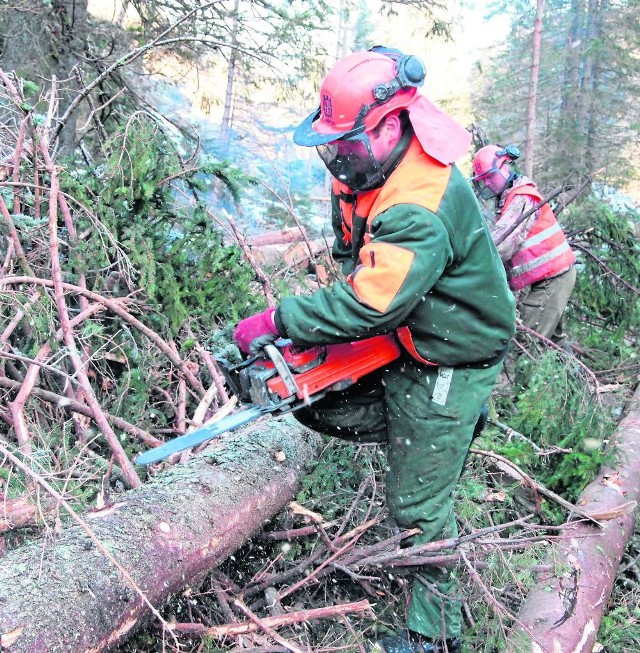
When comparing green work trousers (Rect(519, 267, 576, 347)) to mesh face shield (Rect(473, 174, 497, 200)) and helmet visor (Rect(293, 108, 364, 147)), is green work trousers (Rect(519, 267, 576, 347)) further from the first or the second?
helmet visor (Rect(293, 108, 364, 147))

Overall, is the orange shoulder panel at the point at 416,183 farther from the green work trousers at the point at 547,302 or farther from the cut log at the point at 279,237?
the cut log at the point at 279,237

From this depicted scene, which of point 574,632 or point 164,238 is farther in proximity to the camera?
point 164,238

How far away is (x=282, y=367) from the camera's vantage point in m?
2.34

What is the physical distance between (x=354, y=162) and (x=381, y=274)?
498 millimetres

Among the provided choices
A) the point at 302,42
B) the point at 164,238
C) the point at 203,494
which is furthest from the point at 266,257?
the point at 203,494

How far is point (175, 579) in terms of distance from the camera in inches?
91.2

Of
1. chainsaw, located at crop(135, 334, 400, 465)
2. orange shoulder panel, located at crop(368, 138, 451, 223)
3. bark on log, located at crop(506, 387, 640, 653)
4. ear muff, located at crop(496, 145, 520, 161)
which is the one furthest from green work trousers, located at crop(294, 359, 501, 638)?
ear muff, located at crop(496, 145, 520, 161)

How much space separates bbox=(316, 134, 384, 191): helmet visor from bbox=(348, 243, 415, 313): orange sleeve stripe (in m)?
0.34

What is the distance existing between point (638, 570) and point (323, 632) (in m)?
1.99

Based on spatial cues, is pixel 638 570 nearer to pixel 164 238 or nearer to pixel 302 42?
pixel 164 238

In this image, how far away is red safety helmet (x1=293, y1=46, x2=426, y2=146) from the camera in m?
2.18

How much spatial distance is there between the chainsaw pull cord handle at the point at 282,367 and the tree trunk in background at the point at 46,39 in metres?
3.77

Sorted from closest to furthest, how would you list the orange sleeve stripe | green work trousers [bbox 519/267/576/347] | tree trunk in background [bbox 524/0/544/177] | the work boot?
the orange sleeve stripe
the work boot
green work trousers [bbox 519/267/576/347]
tree trunk in background [bbox 524/0/544/177]

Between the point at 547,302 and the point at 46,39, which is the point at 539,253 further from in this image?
the point at 46,39
